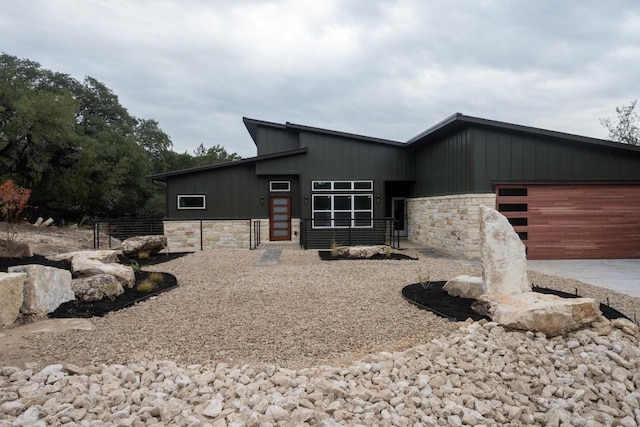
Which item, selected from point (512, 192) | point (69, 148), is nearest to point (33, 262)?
point (512, 192)

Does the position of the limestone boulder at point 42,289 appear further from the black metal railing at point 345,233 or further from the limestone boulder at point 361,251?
the black metal railing at point 345,233

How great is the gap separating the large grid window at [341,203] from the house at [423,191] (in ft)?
0.13

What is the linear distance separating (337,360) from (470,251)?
7.61 m

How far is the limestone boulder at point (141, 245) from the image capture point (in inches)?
372

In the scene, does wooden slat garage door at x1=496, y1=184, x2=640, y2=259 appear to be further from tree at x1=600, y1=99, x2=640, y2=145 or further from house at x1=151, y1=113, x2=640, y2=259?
tree at x1=600, y1=99, x2=640, y2=145

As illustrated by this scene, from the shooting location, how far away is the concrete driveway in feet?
22.0

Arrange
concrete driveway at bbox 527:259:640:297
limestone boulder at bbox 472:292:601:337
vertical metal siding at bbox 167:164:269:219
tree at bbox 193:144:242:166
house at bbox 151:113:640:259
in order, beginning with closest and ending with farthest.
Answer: limestone boulder at bbox 472:292:601:337 < concrete driveway at bbox 527:259:640:297 < house at bbox 151:113:640:259 < vertical metal siding at bbox 167:164:269:219 < tree at bbox 193:144:242:166

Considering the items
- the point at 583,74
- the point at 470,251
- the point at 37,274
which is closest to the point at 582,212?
the point at 470,251

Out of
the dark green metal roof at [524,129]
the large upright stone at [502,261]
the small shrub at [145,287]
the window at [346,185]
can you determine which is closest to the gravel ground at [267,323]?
the small shrub at [145,287]

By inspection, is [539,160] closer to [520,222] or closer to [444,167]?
[520,222]

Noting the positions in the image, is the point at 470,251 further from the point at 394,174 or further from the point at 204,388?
the point at 204,388

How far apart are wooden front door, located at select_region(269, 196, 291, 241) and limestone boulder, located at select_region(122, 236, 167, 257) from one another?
533 centimetres

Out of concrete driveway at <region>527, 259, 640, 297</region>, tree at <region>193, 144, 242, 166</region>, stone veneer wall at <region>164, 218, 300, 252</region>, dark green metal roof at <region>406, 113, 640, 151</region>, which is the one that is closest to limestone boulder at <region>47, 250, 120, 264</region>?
stone veneer wall at <region>164, 218, 300, 252</region>

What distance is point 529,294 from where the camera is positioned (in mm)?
4367
